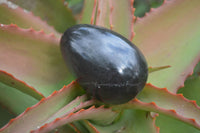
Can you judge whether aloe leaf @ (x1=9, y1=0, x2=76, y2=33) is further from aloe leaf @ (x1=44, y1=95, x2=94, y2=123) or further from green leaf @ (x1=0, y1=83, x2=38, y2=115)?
aloe leaf @ (x1=44, y1=95, x2=94, y2=123)

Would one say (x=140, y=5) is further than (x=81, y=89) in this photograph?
Yes

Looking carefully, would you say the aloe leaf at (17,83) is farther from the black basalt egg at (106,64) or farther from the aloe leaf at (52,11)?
the aloe leaf at (52,11)

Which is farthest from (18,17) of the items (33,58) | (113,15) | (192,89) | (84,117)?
(192,89)

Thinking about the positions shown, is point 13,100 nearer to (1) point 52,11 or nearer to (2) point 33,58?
(2) point 33,58

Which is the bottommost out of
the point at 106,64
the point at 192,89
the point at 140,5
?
the point at 192,89

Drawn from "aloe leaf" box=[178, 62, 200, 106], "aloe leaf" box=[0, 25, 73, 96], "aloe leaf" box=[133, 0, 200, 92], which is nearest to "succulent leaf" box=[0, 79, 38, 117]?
"aloe leaf" box=[0, 25, 73, 96]

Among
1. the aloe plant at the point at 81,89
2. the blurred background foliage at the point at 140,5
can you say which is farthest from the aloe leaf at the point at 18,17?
the blurred background foliage at the point at 140,5

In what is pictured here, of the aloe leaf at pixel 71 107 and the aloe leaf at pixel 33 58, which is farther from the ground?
the aloe leaf at pixel 33 58
